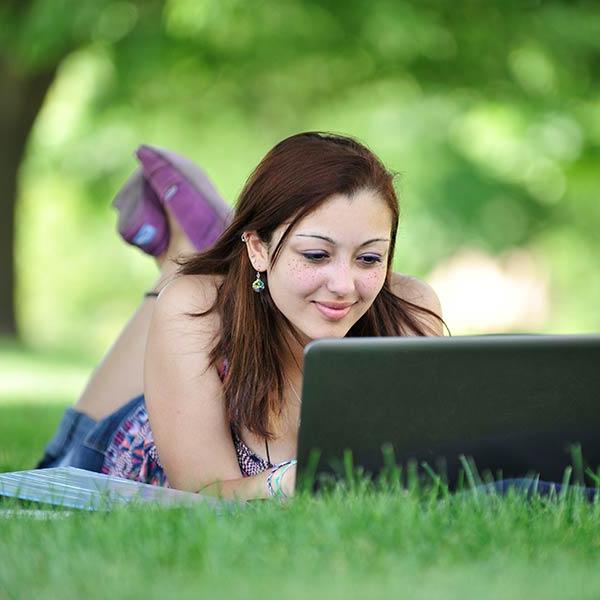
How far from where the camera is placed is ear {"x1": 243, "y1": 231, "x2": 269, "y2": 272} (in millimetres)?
3383

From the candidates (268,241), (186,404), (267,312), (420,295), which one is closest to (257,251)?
(268,241)

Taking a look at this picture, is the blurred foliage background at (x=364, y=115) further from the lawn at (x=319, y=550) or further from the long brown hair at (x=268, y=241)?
the lawn at (x=319, y=550)

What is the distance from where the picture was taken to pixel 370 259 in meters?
3.24

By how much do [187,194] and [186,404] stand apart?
168cm

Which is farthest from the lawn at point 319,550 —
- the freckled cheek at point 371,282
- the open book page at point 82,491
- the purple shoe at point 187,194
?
the purple shoe at point 187,194

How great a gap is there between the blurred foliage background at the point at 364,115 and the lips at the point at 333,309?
0.53 m

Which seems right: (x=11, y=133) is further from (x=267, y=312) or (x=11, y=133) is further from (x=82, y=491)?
(x=82, y=491)

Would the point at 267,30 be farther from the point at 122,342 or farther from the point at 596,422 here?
the point at 596,422

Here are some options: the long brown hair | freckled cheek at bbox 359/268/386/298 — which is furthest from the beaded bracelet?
freckled cheek at bbox 359/268/386/298

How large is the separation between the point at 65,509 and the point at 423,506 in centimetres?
74

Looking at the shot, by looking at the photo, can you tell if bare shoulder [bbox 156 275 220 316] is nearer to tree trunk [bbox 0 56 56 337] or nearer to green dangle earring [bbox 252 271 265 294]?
green dangle earring [bbox 252 271 265 294]

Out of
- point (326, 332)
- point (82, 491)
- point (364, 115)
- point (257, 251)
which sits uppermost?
point (364, 115)

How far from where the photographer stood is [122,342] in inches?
177

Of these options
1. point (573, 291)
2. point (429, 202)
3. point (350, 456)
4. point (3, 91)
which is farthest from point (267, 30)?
point (573, 291)
